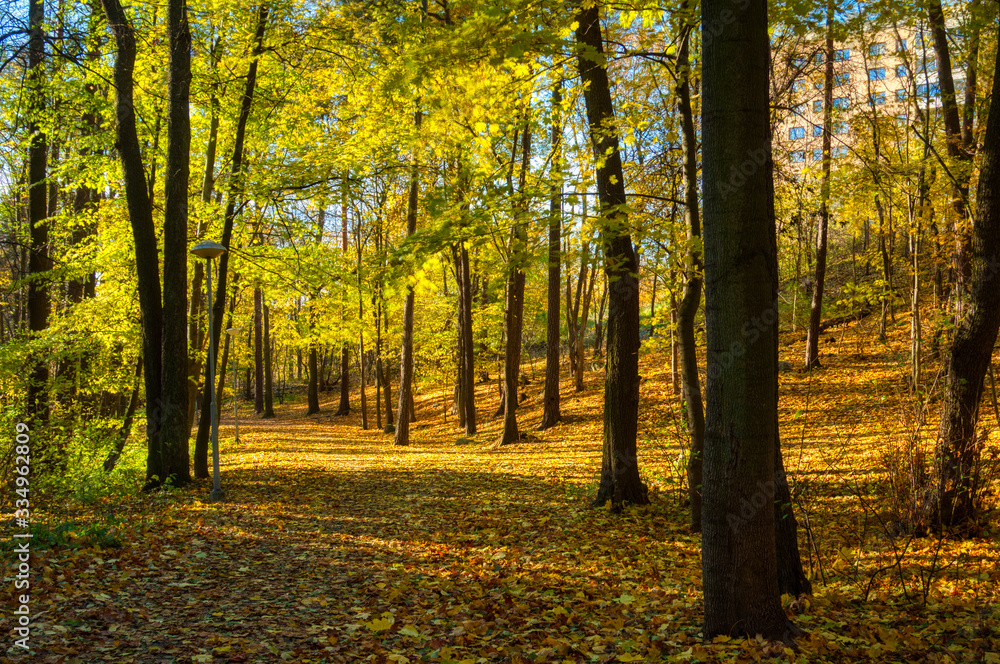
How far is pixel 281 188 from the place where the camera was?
948cm

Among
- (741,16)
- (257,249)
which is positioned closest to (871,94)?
(741,16)

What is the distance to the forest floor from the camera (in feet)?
11.6

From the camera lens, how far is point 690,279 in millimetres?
5715

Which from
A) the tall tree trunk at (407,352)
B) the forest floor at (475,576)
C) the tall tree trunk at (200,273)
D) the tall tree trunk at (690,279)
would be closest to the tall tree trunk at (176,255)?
the tall tree trunk at (200,273)

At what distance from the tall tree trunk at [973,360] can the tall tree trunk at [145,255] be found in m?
10.1

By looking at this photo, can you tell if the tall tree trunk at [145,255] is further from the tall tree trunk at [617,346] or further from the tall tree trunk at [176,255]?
the tall tree trunk at [617,346]

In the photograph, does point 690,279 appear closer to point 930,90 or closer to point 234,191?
point 234,191

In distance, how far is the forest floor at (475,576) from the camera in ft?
11.6

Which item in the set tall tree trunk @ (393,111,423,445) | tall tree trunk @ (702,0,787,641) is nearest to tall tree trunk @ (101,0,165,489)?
tall tree trunk @ (393,111,423,445)

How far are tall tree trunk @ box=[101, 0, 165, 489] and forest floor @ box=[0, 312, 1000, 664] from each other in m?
0.85

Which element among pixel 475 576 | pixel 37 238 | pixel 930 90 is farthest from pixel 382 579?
pixel 930 90

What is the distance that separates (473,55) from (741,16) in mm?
2432

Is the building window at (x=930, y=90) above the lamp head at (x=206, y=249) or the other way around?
above

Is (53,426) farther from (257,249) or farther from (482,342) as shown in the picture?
(482,342)
